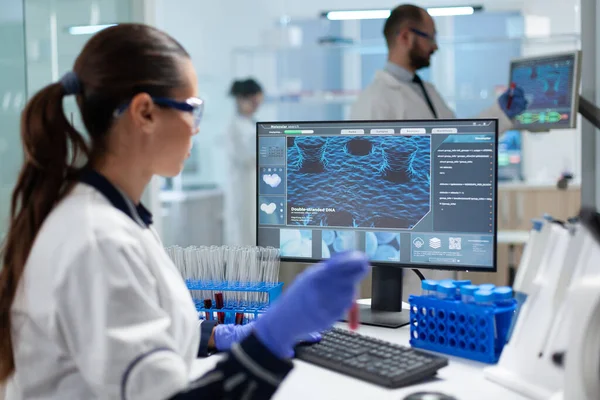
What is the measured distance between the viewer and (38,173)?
1021mm

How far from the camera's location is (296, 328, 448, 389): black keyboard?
3.84ft

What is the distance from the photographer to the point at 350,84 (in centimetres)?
627

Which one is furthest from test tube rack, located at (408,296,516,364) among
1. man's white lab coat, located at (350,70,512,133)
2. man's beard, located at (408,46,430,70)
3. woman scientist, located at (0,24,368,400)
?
man's beard, located at (408,46,430,70)

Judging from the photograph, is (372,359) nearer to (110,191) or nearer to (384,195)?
(384,195)

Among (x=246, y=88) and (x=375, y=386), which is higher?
(x=246, y=88)

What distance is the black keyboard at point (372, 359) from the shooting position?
117 centimetres

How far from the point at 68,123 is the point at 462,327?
0.84 metres

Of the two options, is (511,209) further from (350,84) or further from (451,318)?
(451,318)

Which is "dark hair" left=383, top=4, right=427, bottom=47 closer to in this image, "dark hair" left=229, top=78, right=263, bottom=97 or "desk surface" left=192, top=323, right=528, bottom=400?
"desk surface" left=192, top=323, right=528, bottom=400

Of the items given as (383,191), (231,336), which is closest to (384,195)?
(383,191)

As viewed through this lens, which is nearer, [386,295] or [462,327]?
[462,327]

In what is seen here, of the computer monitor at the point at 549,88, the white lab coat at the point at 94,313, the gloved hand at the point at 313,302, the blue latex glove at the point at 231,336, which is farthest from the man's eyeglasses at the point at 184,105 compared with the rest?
the computer monitor at the point at 549,88

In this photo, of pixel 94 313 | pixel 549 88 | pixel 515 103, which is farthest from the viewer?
pixel 515 103

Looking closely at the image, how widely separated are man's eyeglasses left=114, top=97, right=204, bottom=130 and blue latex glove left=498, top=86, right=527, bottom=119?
167 cm
